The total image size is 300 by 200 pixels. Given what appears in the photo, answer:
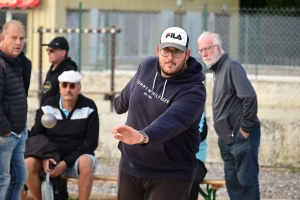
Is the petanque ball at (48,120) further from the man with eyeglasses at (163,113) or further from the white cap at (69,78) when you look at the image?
the man with eyeglasses at (163,113)

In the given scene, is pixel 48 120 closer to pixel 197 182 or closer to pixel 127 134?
pixel 197 182

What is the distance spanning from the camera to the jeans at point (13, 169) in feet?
18.6

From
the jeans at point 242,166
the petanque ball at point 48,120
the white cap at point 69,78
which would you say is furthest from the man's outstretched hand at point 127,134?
the white cap at point 69,78

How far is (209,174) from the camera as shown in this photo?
909 cm

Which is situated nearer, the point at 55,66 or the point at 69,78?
the point at 69,78

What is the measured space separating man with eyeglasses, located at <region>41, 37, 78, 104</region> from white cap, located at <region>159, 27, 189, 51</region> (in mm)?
3125

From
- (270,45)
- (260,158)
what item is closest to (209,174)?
(260,158)

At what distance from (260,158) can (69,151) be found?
11.9 feet

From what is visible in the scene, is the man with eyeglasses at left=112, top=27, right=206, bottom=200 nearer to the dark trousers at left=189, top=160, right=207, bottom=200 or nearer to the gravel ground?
the dark trousers at left=189, top=160, right=207, bottom=200

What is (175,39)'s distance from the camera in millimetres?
4316

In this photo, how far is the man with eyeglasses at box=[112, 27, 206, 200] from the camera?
4.32m

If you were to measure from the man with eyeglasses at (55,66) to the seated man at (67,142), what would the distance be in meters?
0.55

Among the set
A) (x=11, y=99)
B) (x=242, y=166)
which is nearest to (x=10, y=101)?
(x=11, y=99)

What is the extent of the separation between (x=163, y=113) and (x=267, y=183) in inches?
183
